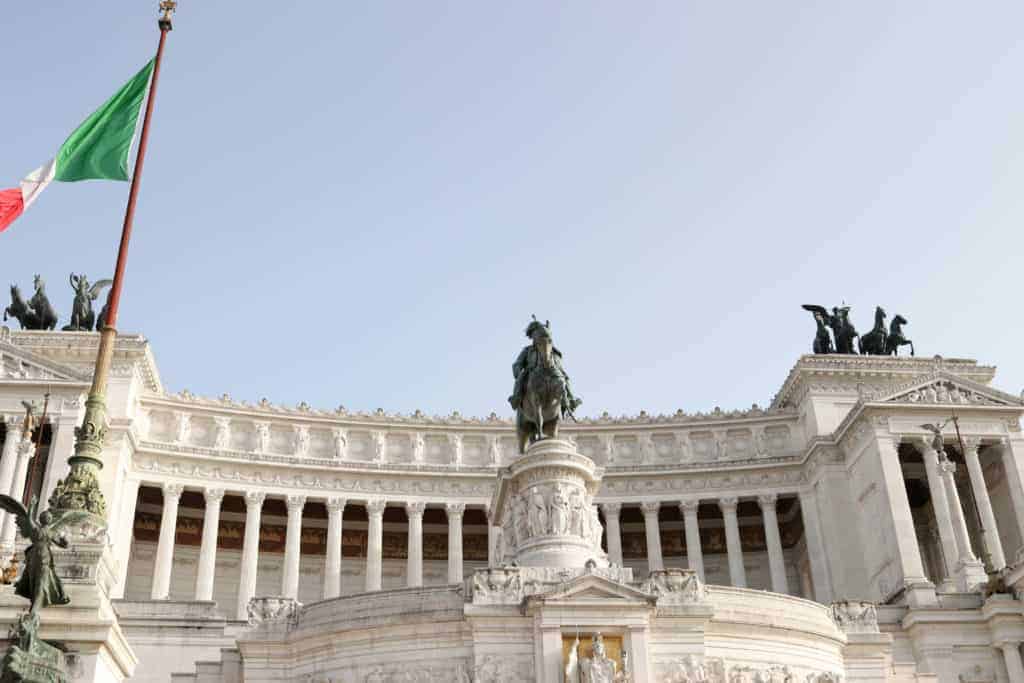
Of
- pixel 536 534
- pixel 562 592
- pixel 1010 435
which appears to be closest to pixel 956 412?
pixel 1010 435

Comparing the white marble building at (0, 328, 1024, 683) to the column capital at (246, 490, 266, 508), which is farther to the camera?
the column capital at (246, 490, 266, 508)

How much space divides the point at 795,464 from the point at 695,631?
4035 centimetres

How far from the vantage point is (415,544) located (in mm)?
62844

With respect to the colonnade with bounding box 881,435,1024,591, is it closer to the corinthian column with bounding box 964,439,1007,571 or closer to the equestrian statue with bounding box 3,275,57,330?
the corinthian column with bounding box 964,439,1007,571

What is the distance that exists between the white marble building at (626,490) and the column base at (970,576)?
94mm

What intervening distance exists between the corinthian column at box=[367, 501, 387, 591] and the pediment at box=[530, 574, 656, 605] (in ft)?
114

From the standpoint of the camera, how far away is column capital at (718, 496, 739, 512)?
65.4 m

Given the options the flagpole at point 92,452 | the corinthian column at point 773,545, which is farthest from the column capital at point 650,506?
the flagpole at point 92,452

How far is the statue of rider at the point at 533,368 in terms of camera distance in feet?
116

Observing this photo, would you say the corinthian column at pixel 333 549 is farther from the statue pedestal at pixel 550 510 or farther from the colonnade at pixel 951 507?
the colonnade at pixel 951 507

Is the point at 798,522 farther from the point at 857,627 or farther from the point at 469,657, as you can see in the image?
the point at 469,657

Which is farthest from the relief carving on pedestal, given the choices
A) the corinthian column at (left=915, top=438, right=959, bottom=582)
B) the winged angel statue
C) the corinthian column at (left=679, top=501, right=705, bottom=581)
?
the corinthian column at (left=679, top=501, right=705, bottom=581)

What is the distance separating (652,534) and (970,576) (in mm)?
20490

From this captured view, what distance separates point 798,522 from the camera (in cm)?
6925
